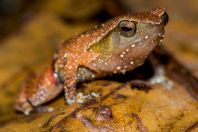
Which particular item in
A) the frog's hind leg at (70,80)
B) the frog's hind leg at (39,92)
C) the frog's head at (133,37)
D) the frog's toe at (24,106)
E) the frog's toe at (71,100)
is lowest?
the frog's toe at (24,106)

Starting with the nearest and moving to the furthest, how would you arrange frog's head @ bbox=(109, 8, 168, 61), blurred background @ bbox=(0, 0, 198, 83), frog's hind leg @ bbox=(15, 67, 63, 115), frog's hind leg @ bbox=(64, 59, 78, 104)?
1. frog's head @ bbox=(109, 8, 168, 61)
2. frog's hind leg @ bbox=(64, 59, 78, 104)
3. frog's hind leg @ bbox=(15, 67, 63, 115)
4. blurred background @ bbox=(0, 0, 198, 83)

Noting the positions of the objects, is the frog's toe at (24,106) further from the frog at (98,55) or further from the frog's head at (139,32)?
the frog's head at (139,32)

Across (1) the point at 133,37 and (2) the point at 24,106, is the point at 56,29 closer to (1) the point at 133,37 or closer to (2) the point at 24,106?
(2) the point at 24,106

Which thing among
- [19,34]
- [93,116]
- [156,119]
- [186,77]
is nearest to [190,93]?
[186,77]

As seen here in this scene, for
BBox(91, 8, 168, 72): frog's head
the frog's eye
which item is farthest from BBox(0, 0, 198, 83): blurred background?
the frog's eye

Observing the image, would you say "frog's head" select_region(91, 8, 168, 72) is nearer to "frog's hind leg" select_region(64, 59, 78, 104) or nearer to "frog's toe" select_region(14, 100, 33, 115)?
"frog's hind leg" select_region(64, 59, 78, 104)

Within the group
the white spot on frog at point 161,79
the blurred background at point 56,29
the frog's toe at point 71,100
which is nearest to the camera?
the frog's toe at point 71,100

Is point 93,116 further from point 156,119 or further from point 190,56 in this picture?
point 190,56

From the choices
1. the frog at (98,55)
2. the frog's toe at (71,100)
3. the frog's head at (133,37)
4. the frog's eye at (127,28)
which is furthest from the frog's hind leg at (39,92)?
the frog's eye at (127,28)
